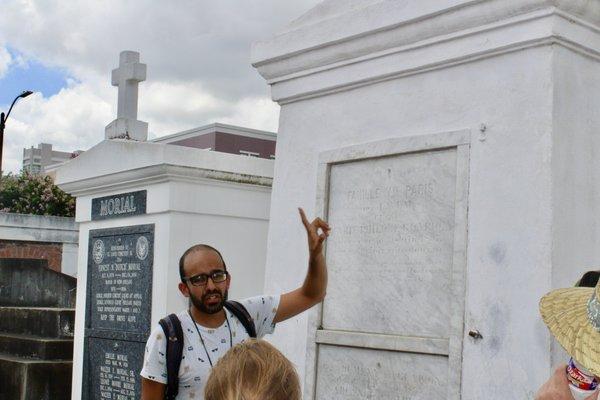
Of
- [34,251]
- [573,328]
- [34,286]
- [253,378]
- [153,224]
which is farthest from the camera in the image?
[34,251]

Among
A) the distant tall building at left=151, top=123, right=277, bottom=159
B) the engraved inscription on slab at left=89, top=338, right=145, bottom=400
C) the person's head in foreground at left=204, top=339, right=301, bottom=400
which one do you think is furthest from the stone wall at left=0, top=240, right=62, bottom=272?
the distant tall building at left=151, top=123, right=277, bottom=159

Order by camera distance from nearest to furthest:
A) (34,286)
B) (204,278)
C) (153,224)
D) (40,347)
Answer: (204,278)
(153,224)
(40,347)
(34,286)

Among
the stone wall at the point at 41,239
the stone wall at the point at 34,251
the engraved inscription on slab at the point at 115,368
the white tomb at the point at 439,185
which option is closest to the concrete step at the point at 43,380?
the engraved inscription on slab at the point at 115,368

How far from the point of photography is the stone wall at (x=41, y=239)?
13859 mm

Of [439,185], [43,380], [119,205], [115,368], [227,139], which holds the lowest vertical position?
[43,380]

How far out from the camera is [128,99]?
23.1ft

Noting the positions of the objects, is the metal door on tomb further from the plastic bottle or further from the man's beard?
the plastic bottle

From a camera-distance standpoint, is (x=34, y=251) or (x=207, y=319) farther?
(x=34, y=251)

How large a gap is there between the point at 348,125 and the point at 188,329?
1.86 metres

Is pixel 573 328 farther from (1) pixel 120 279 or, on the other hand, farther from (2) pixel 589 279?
(1) pixel 120 279

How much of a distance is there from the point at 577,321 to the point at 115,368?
471 cm

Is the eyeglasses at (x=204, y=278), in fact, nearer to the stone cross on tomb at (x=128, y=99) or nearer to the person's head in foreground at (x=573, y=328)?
the person's head in foreground at (x=573, y=328)

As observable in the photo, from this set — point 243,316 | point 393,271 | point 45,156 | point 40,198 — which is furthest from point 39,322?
point 45,156

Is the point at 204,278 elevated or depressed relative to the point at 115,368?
elevated
